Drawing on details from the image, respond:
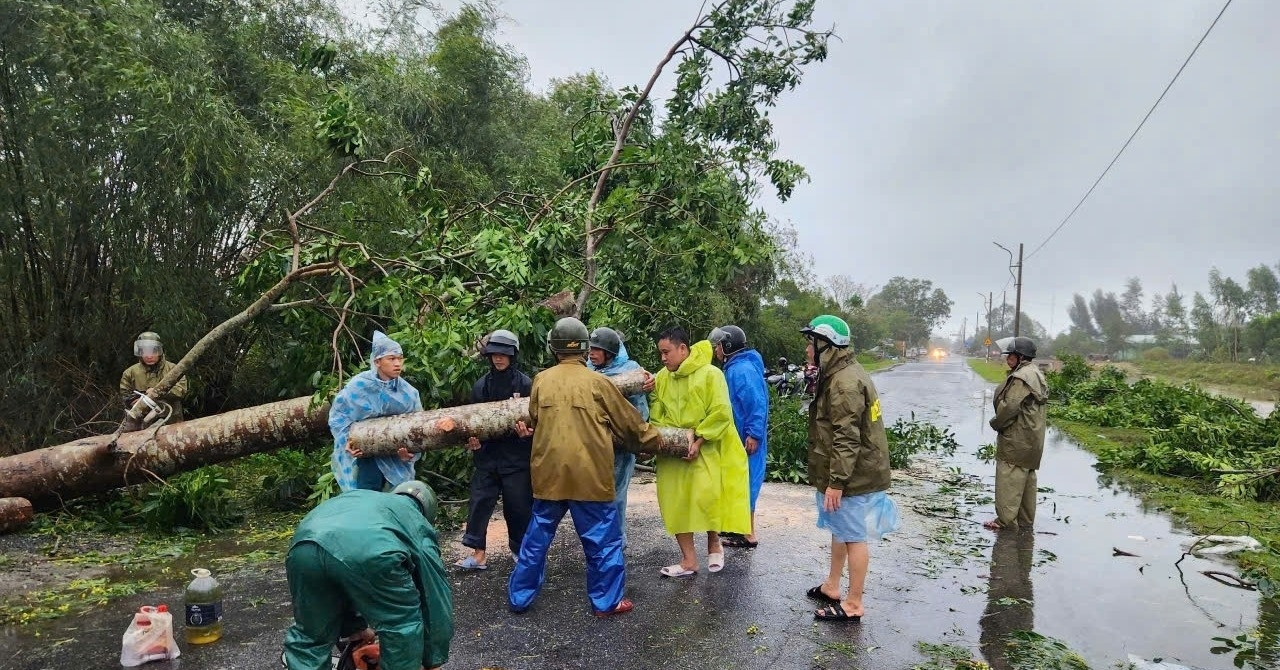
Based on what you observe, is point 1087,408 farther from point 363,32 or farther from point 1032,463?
point 363,32

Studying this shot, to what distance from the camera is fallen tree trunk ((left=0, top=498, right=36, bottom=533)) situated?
18.5 feet

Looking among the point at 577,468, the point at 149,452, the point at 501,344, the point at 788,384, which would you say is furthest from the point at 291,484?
the point at 788,384

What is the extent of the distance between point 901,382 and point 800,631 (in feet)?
91.7

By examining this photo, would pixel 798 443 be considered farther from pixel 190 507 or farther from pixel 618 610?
pixel 190 507

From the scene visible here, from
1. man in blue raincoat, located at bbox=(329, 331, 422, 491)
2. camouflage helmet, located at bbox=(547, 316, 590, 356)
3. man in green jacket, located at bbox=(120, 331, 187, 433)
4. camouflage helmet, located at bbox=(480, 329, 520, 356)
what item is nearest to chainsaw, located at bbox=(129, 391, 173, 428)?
man in green jacket, located at bbox=(120, 331, 187, 433)

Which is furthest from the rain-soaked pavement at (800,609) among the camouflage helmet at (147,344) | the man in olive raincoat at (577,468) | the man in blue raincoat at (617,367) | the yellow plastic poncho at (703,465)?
the camouflage helmet at (147,344)

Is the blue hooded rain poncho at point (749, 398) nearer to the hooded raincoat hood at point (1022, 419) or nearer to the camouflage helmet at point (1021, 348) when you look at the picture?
the hooded raincoat hood at point (1022, 419)

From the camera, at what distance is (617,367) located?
5297 mm

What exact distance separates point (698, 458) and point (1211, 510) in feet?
19.9

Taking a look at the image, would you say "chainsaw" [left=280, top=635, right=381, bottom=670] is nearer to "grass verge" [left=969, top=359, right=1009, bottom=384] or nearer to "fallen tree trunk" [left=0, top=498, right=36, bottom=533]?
"fallen tree trunk" [left=0, top=498, right=36, bottom=533]

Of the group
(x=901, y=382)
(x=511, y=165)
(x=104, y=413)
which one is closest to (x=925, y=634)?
(x=104, y=413)

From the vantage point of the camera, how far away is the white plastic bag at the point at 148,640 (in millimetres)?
3674

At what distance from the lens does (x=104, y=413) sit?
7.55m

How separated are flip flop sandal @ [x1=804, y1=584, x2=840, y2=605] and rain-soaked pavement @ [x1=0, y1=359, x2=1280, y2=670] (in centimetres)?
13
